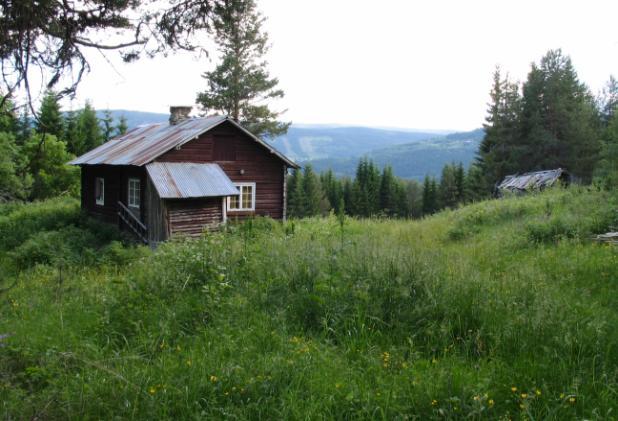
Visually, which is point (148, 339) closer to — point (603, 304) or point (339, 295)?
point (339, 295)

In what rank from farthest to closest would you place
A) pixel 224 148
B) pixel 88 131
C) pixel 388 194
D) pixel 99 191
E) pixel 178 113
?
1. pixel 388 194
2. pixel 88 131
3. pixel 178 113
4. pixel 99 191
5. pixel 224 148

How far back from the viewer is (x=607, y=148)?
3017cm

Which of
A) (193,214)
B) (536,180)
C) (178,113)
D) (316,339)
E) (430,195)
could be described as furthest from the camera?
(430,195)

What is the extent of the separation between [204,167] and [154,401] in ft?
52.5

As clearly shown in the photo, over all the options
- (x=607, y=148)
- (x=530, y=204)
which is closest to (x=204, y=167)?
(x=530, y=204)

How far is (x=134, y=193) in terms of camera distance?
19469mm

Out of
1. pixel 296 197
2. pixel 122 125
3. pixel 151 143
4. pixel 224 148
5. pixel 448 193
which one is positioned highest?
pixel 122 125

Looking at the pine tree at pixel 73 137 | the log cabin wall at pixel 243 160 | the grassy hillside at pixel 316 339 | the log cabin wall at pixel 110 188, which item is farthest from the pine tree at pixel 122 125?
the grassy hillside at pixel 316 339

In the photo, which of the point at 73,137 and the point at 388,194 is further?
the point at 388,194

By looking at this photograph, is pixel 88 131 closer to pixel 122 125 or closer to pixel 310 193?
pixel 122 125

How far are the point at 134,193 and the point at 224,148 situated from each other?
4.25 m

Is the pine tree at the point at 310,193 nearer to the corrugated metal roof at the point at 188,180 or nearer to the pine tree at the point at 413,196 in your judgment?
the pine tree at the point at 413,196

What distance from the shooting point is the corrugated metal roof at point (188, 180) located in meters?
16.7

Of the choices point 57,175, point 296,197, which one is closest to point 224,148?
point 57,175
